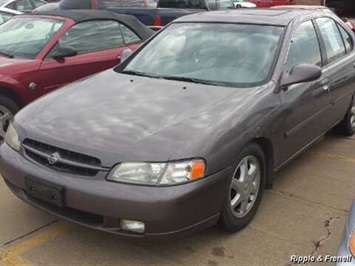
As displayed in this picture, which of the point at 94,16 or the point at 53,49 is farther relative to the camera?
the point at 94,16

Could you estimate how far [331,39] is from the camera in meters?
5.20

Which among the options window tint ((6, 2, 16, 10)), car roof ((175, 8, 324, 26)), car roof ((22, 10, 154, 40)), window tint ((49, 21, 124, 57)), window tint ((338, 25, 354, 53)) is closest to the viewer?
car roof ((175, 8, 324, 26))

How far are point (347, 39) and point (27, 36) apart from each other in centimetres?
372

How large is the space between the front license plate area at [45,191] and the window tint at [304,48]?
2.16 metres

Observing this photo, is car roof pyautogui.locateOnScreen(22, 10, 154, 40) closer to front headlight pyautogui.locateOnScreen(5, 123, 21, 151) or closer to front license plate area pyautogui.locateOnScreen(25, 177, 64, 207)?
front headlight pyautogui.locateOnScreen(5, 123, 21, 151)

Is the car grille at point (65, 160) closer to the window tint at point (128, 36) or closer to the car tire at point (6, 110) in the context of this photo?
the car tire at point (6, 110)

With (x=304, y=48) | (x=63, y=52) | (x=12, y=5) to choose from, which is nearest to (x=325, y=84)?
(x=304, y=48)

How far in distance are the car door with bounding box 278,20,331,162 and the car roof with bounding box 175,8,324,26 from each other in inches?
5.7

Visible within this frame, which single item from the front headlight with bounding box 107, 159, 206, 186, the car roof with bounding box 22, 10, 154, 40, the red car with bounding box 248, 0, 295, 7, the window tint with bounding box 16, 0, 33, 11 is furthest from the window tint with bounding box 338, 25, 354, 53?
the window tint with bounding box 16, 0, 33, 11

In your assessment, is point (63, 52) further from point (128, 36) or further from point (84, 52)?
point (128, 36)

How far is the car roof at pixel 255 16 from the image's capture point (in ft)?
14.7

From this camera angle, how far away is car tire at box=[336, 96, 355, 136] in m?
5.86

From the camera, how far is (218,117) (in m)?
3.40

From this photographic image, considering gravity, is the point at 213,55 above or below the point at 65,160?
Answer: above
